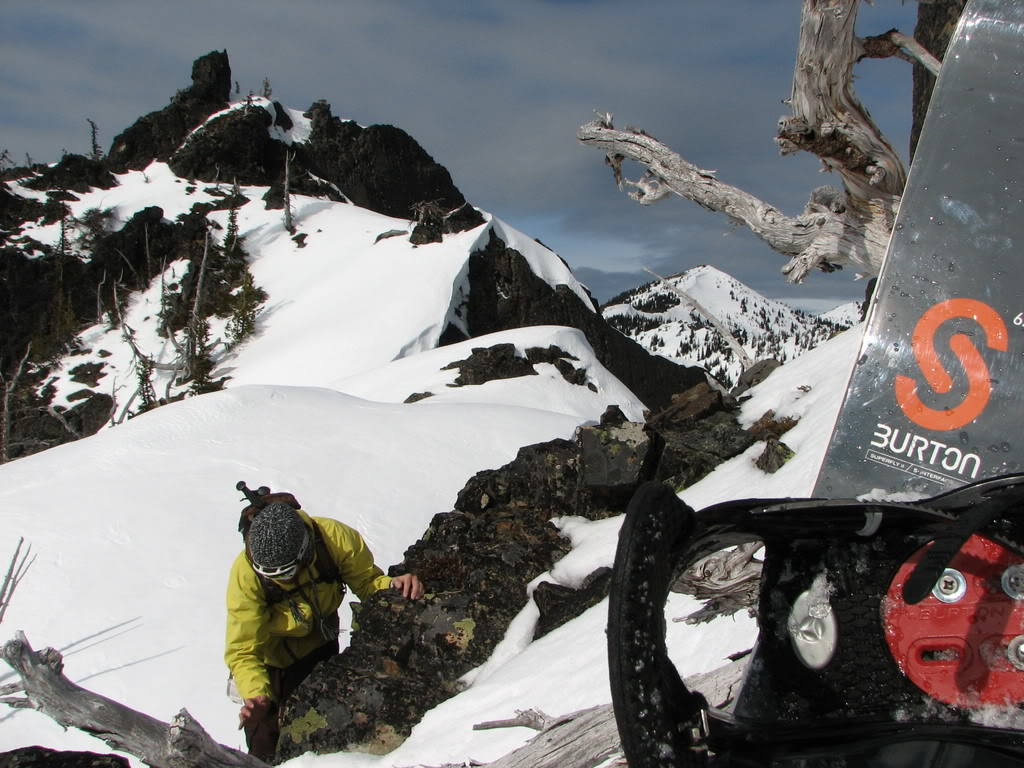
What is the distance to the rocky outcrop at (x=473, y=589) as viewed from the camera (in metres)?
5.99

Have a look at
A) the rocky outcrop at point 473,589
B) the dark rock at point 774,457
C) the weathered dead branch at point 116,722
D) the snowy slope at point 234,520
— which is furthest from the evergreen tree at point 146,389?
the weathered dead branch at point 116,722

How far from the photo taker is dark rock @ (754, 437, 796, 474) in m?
7.40

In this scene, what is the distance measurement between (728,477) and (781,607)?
627cm

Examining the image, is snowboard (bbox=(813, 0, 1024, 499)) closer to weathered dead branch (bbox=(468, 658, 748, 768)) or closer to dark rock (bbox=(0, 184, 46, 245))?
weathered dead branch (bbox=(468, 658, 748, 768))

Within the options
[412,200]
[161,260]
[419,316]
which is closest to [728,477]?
[419,316]

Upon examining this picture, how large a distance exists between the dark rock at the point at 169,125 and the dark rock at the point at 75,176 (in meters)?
2.87

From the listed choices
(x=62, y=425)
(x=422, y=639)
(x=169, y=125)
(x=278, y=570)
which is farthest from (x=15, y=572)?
(x=169, y=125)

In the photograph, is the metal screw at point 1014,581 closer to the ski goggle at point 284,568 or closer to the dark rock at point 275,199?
the ski goggle at point 284,568

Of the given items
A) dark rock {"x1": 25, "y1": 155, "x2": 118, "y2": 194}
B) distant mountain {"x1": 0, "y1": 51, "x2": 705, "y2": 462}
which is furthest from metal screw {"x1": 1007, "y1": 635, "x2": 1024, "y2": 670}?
dark rock {"x1": 25, "y1": 155, "x2": 118, "y2": 194}

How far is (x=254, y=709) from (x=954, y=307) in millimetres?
4025

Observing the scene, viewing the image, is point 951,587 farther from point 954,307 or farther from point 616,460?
point 616,460

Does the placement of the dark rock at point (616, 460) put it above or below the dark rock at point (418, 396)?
above

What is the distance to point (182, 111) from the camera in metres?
55.6

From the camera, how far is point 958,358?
3.13 metres
